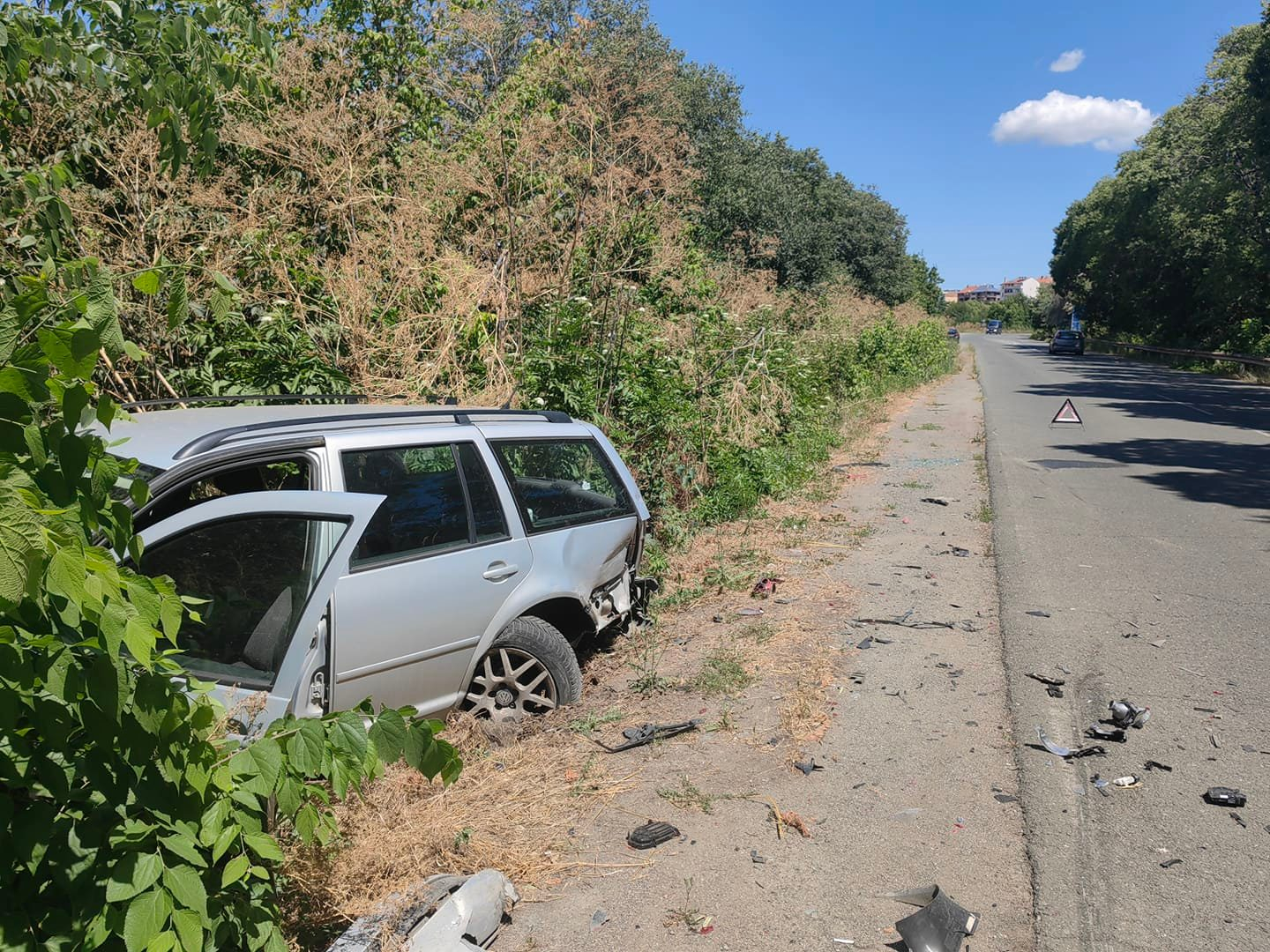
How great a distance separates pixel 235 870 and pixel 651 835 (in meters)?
2.05

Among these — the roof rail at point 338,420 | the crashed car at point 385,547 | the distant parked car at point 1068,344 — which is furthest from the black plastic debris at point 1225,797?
the distant parked car at point 1068,344

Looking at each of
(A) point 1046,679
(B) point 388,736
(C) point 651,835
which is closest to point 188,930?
(B) point 388,736

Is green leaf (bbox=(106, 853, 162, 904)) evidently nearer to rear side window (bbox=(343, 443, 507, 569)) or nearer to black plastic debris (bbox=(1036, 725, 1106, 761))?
rear side window (bbox=(343, 443, 507, 569))

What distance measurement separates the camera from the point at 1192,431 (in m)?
18.3

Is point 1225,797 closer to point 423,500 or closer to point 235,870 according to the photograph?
point 423,500

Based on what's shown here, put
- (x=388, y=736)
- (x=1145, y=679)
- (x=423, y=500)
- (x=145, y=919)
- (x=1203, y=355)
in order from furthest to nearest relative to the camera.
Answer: (x=1203, y=355)
(x=1145, y=679)
(x=423, y=500)
(x=388, y=736)
(x=145, y=919)

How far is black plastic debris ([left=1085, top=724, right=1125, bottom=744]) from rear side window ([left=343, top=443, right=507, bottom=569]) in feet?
10.7

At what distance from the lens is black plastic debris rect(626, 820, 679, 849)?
3855mm

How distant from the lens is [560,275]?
369 inches

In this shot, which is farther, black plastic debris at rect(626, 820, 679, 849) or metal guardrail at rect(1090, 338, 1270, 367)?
metal guardrail at rect(1090, 338, 1270, 367)

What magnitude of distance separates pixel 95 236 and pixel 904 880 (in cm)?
706

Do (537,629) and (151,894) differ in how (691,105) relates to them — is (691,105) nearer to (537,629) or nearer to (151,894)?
(537,629)

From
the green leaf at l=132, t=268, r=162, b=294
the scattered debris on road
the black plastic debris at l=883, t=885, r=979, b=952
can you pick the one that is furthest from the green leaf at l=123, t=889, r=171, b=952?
the scattered debris on road

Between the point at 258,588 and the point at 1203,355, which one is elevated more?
the point at 258,588
